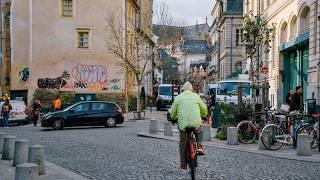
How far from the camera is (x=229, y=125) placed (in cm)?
1794

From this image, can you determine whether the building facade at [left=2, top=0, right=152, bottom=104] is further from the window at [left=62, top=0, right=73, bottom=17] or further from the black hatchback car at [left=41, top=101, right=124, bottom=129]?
the black hatchback car at [left=41, top=101, right=124, bottom=129]

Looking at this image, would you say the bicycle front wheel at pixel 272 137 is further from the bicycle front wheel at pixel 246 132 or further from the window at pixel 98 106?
the window at pixel 98 106

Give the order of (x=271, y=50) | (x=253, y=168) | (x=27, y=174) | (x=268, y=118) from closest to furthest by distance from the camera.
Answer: (x=27, y=174) < (x=253, y=168) < (x=268, y=118) < (x=271, y=50)

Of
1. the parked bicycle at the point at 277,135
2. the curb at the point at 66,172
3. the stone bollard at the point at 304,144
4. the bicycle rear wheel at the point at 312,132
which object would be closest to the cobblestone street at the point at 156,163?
the curb at the point at 66,172

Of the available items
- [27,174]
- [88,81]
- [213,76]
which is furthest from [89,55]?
[213,76]

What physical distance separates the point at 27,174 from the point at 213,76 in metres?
84.0

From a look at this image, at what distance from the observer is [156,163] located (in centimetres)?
1241

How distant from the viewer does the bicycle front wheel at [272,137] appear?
49.6ft

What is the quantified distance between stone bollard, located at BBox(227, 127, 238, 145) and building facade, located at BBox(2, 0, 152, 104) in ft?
83.1

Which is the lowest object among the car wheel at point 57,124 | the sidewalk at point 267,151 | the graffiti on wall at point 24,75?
the sidewalk at point 267,151

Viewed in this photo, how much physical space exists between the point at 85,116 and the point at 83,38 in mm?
16379

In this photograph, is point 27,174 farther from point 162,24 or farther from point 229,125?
point 162,24

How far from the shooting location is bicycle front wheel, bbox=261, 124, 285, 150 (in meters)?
15.1

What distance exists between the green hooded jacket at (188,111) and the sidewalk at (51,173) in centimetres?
219
